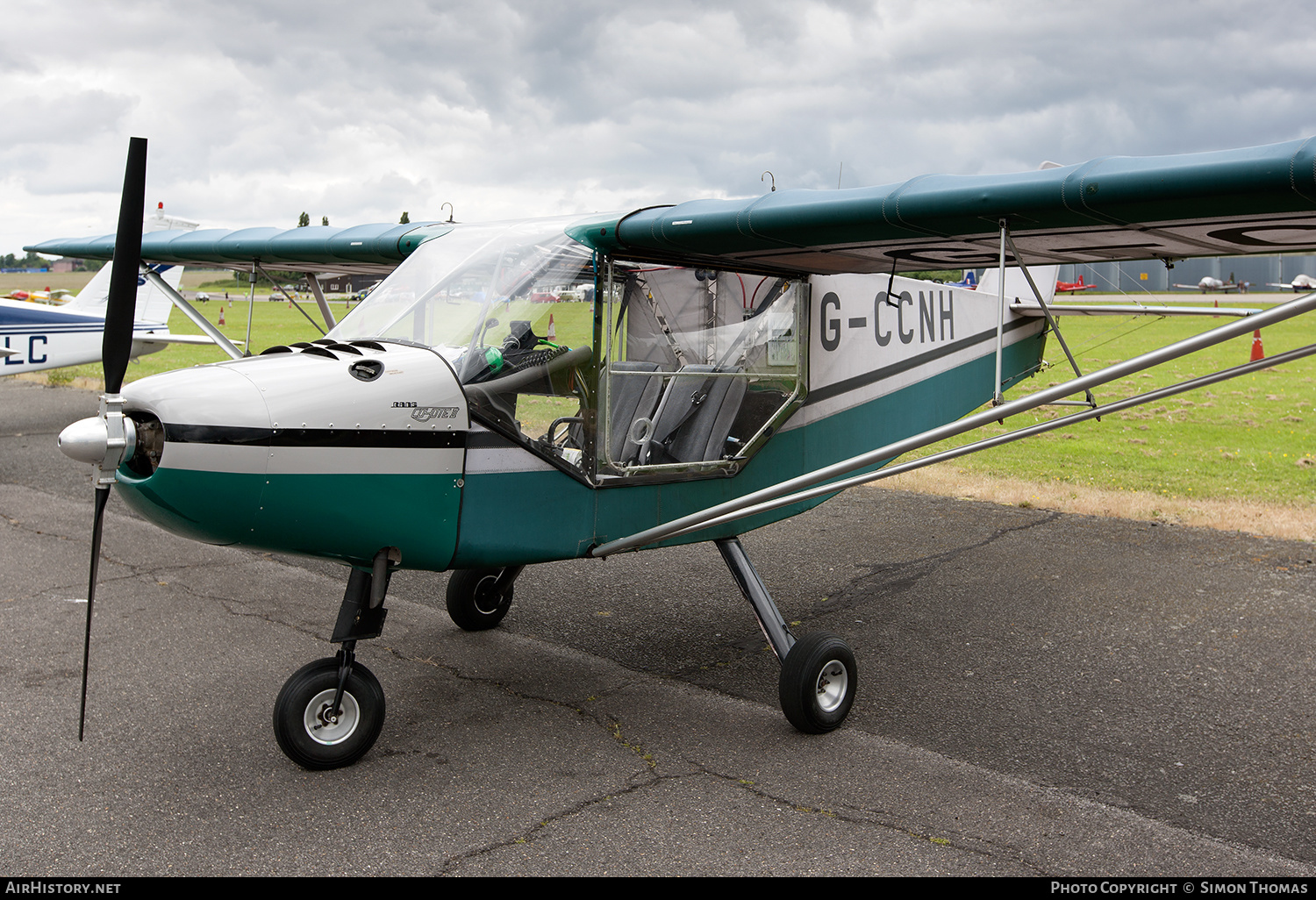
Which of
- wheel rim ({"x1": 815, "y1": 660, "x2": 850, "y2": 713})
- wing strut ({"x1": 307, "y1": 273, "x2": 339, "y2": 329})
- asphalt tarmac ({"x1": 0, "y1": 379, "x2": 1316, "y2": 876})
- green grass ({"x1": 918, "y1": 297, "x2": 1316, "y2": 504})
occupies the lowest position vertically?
asphalt tarmac ({"x1": 0, "y1": 379, "x2": 1316, "y2": 876})

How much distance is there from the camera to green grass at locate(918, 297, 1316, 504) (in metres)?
10.8

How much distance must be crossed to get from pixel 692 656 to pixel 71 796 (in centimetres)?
296

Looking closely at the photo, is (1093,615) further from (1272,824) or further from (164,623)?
(164,623)

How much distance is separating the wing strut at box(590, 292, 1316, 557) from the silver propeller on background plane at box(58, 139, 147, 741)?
199 cm

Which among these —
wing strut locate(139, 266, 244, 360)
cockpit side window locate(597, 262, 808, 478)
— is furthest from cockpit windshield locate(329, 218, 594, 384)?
wing strut locate(139, 266, 244, 360)

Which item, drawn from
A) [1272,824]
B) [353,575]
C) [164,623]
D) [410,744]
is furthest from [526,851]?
[164,623]

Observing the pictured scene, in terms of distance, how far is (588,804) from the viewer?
360 centimetres

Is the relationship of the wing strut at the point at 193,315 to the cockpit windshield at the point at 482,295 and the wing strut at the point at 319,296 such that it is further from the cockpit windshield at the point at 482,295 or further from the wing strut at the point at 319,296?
the cockpit windshield at the point at 482,295

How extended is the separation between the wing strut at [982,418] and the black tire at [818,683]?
0.69 meters

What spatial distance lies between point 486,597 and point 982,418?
10.5 feet

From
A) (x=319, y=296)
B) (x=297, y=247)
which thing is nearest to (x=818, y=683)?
(x=297, y=247)

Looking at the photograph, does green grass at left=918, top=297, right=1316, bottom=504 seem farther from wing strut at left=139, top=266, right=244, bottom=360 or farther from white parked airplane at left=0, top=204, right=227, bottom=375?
white parked airplane at left=0, top=204, right=227, bottom=375

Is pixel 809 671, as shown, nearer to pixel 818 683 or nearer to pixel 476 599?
pixel 818 683

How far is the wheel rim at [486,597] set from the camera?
5.64 metres
